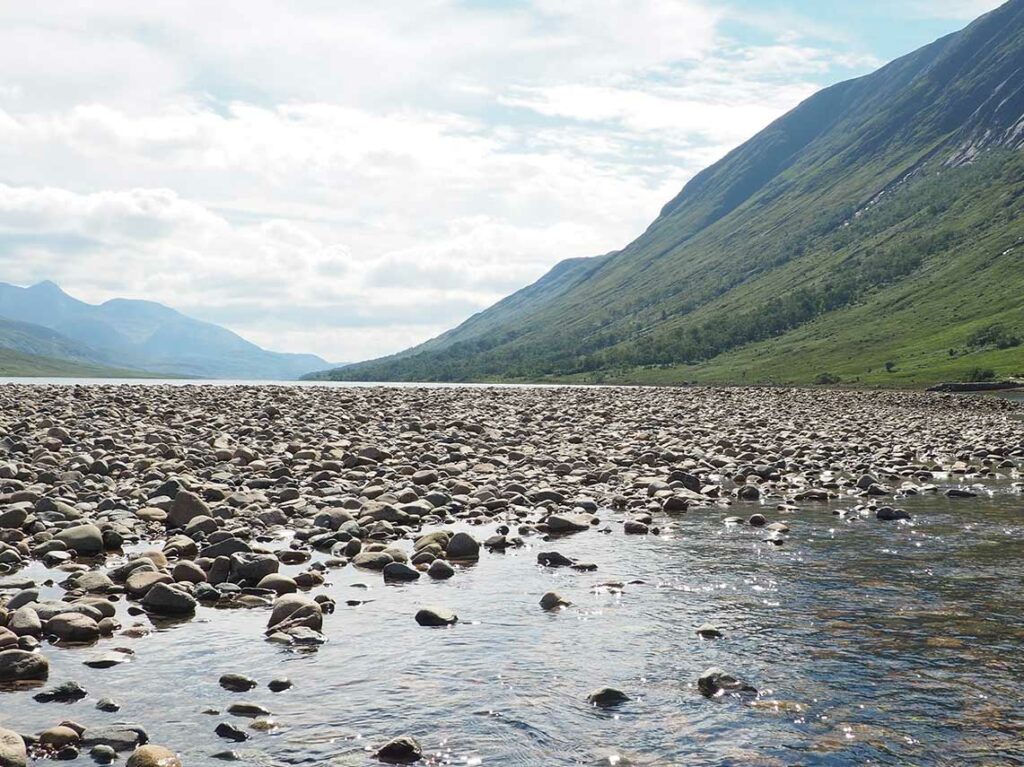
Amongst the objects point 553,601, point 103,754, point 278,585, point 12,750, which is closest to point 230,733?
point 103,754

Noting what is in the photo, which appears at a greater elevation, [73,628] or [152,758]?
[73,628]

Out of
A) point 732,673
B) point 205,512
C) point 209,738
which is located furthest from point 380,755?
point 205,512

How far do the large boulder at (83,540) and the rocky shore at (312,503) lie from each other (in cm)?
4

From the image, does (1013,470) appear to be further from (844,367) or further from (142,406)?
(844,367)

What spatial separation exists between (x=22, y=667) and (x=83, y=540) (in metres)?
6.85

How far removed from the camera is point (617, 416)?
5797 centimetres

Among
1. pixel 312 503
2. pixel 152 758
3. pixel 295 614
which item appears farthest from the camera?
pixel 312 503

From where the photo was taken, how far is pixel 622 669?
35.0ft

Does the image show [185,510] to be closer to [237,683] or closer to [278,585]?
[278,585]

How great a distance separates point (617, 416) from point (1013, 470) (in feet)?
95.0

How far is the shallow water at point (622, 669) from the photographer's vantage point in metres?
8.48

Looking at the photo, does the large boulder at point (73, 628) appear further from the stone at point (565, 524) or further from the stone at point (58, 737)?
the stone at point (565, 524)

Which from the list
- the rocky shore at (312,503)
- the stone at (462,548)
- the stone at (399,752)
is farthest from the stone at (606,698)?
the stone at (462,548)

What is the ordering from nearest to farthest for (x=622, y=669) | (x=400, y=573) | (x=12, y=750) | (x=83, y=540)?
1. (x=12, y=750)
2. (x=622, y=669)
3. (x=400, y=573)
4. (x=83, y=540)
